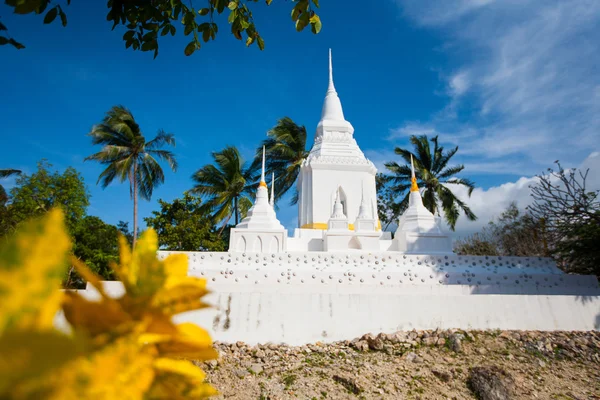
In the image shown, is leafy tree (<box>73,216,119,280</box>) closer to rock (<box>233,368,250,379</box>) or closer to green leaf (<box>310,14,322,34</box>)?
rock (<box>233,368,250,379</box>)

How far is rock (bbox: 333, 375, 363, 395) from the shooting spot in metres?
5.37

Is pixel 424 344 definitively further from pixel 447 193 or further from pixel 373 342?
pixel 447 193

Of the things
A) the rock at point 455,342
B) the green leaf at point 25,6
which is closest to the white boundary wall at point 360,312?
the rock at point 455,342

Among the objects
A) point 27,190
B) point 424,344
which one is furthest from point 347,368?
point 27,190

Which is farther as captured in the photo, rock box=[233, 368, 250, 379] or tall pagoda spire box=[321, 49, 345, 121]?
tall pagoda spire box=[321, 49, 345, 121]

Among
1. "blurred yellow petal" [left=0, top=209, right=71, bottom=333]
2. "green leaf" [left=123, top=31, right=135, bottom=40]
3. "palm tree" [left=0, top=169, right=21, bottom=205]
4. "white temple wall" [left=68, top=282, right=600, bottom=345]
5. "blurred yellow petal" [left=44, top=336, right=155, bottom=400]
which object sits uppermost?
"palm tree" [left=0, top=169, right=21, bottom=205]

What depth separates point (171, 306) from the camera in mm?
593

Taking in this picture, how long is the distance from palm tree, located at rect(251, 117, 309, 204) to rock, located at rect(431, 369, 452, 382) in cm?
1649

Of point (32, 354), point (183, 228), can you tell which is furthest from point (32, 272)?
point (183, 228)

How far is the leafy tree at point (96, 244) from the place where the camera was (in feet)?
49.1

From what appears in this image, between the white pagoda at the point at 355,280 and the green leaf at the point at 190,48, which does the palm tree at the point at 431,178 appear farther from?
the green leaf at the point at 190,48

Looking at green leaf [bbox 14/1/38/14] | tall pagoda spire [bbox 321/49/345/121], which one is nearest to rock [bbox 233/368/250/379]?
green leaf [bbox 14/1/38/14]

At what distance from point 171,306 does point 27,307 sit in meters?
0.24

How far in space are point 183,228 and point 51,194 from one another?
8.42 m
